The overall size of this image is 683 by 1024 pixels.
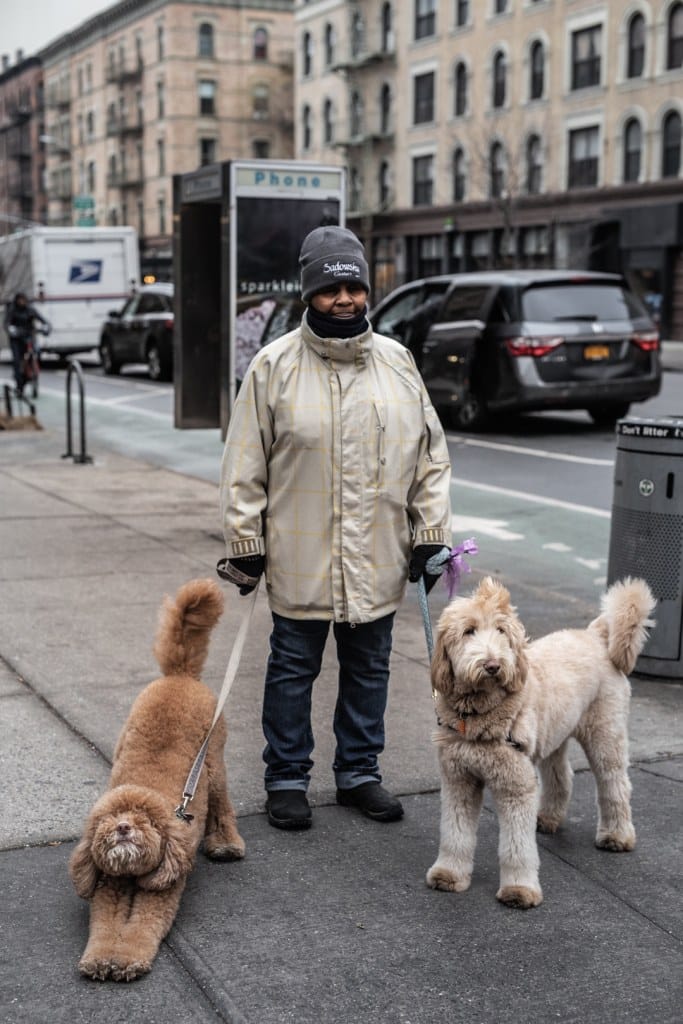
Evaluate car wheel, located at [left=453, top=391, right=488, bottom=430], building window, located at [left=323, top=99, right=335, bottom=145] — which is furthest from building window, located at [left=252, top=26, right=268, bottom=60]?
car wheel, located at [left=453, top=391, right=488, bottom=430]

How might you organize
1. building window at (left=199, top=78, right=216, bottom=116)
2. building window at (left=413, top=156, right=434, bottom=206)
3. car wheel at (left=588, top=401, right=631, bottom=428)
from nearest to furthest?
car wheel at (left=588, top=401, right=631, bottom=428) < building window at (left=413, top=156, right=434, bottom=206) < building window at (left=199, top=78, right=216, bottom=116)

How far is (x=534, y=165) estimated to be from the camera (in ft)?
141

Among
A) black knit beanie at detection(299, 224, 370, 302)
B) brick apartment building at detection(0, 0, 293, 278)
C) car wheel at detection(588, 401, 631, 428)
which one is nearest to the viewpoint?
black knit beanie at detection(299, 224, 370, 302)

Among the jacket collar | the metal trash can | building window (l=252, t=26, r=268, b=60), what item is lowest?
the metal trash can

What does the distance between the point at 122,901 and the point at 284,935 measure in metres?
0.46

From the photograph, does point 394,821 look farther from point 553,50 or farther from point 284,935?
point 553,50

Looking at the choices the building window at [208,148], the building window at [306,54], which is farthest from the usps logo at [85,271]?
the building window at [208,148]

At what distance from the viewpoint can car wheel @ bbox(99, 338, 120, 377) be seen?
86.9 ft

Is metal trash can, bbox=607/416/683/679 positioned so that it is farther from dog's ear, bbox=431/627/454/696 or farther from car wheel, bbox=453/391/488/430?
car wheel, bbox=453/391/488/430

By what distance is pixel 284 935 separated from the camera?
3502 millimetres

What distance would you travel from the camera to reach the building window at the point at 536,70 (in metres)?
41.8

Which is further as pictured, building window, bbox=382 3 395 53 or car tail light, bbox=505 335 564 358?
building window, bbox=382 3 395 53

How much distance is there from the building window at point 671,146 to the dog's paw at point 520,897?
120 ft

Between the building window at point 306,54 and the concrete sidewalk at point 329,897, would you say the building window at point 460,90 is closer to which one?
the building window at point 306,54
